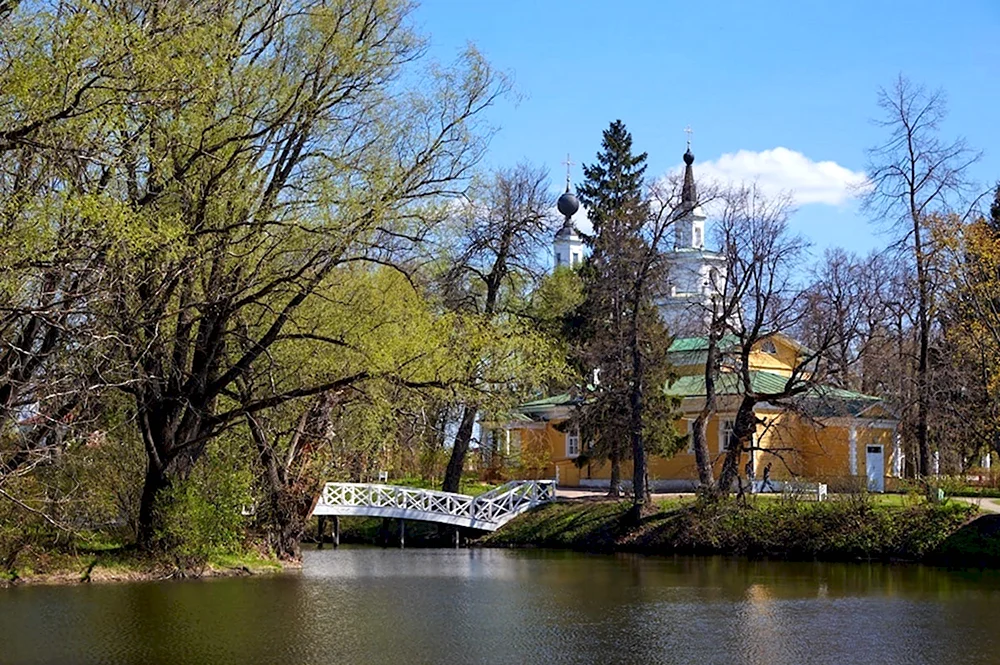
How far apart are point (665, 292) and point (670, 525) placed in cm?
629

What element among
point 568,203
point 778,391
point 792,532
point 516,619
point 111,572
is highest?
point 568,203

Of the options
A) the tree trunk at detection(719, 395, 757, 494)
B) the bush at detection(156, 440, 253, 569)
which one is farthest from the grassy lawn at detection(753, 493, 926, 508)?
the bush at detection(156, 440, 253, 569)

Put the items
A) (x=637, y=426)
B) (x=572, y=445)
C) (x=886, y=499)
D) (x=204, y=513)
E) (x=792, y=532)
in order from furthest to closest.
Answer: (x=572, y=445) < (x=637, y=426) < (x=886, y=499) < (x=792, y=532) < (x=204, y=513)

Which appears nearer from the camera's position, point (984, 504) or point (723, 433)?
point (984, 504)

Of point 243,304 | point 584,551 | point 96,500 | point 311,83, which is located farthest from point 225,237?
point 584,551

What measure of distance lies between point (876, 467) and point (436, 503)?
14.8 meters

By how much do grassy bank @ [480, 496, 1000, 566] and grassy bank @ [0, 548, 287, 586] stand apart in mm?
12546

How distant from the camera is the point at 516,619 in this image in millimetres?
16859

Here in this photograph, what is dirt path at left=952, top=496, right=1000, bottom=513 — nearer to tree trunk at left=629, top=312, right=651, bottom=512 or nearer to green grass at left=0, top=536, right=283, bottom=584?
tree trunk at left=629, top=312, right=651, bottom=512

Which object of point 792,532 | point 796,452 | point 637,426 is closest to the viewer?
point 792,532

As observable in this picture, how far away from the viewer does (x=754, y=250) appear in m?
31.3

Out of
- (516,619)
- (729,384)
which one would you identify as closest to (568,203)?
(729,384)

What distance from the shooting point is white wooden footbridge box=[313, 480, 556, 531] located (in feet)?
110

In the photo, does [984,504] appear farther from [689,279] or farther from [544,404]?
[544,404]
